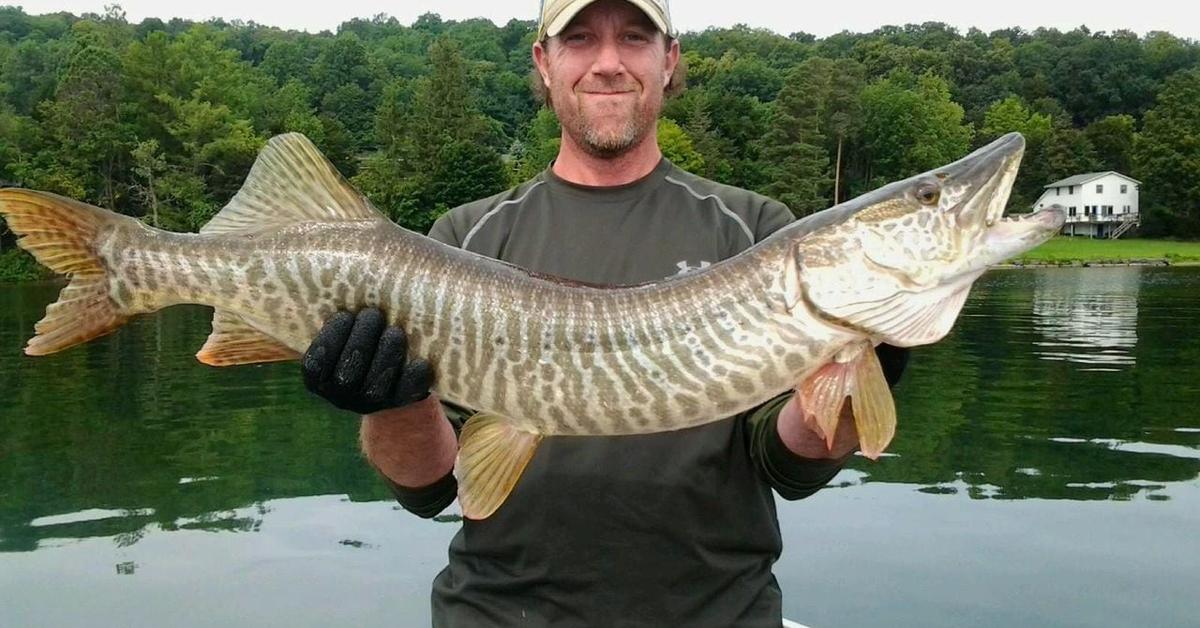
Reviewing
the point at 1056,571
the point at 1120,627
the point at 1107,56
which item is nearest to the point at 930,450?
the point at 1056,571

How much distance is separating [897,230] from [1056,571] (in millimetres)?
5883

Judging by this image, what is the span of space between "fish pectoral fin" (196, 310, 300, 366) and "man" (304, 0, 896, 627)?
7.3 inches

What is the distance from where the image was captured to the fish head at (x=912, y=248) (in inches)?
112

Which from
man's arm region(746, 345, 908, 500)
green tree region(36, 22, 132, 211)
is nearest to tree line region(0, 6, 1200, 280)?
green tree region(36, 22, 132, 211)

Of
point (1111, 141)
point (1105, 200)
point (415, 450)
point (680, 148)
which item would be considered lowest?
point (415, 450)

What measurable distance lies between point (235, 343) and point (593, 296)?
1.08 metres

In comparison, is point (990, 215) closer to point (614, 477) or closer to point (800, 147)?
point (614, 477)

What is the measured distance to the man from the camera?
328 cm

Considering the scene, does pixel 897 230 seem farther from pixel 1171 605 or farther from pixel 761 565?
pixel 1171 605

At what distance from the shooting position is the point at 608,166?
3.89 metres

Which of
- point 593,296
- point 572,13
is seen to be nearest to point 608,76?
point 572,13

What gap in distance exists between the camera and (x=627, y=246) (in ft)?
12.1

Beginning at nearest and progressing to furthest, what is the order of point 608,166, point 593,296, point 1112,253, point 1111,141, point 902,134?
point 593,296, point 608,166, point 1112,253, point 902,134, point 1111,141

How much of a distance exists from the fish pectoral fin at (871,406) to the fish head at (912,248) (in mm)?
95
